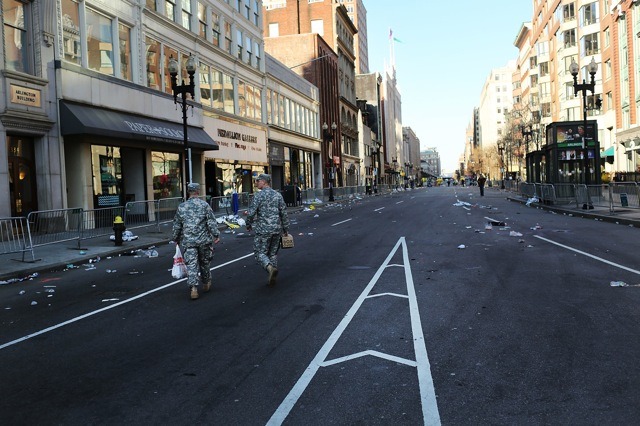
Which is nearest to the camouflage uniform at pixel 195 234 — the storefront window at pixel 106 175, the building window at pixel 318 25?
the storefront window at pixel 106 175

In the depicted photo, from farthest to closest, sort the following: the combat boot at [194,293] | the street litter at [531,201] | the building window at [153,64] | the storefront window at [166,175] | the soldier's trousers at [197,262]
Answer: the street litter at [531,201] → the storefront window at [166,175] → the building window at [153,64] → the soldier's trousers at [197,262] → the combat boot at [194,293]

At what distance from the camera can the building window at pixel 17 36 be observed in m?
17.0

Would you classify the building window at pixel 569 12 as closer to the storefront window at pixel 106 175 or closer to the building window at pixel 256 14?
the building window at pixel 256 14

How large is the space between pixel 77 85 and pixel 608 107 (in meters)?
52.9

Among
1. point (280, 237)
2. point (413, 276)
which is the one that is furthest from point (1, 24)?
point (413, 276)

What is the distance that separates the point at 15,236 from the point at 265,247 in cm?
689

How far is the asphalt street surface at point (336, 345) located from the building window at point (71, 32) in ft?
41.1

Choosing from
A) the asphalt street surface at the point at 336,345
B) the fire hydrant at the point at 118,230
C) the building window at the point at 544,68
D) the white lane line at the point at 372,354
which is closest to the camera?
the asphalt street surface at the point at 336,345

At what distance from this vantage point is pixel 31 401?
4.38m

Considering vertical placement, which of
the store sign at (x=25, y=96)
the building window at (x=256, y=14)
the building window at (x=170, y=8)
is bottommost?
the store sign at (x=25, y=96)

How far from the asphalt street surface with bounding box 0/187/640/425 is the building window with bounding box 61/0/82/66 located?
12531 millimetres

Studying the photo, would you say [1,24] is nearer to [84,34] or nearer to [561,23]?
[84,34]

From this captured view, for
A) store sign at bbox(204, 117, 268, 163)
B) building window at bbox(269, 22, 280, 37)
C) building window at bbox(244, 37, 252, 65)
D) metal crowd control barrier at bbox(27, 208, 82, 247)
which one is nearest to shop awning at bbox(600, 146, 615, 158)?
store sign at bbox(204, 117, 268, 163)

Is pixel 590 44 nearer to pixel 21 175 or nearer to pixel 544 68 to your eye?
pixel 544 68
